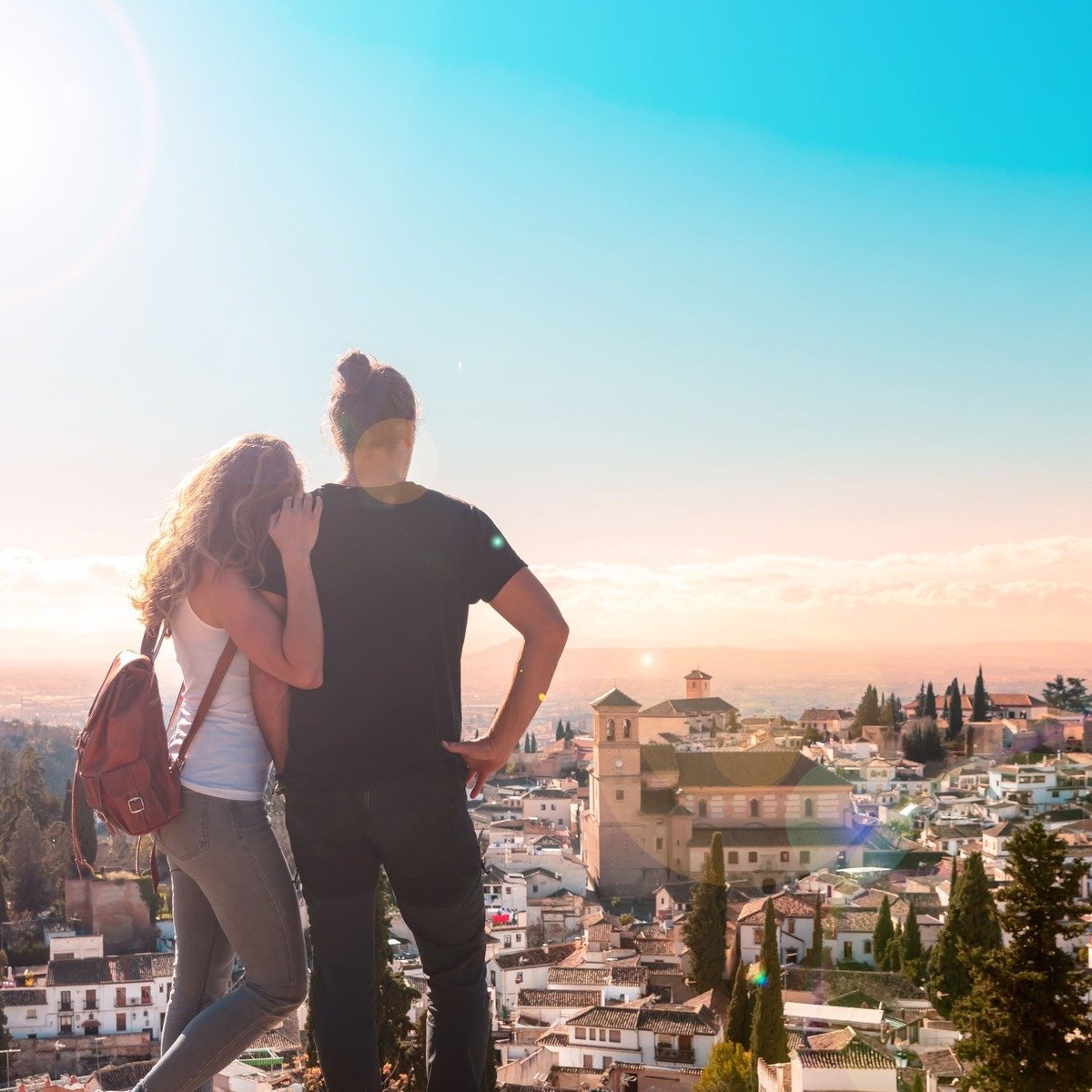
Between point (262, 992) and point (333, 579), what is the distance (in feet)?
2.76

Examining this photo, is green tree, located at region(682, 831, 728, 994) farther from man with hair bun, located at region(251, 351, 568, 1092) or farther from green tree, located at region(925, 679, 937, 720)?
green tree, located at region(925, 679, 937, 720)

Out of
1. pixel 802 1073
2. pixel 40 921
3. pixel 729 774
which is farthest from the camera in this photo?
pixel 729 774

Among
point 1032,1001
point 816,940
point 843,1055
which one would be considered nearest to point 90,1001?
point 816,940

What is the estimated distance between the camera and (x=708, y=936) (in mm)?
22359

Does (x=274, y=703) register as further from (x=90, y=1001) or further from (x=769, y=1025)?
(x=90, y=1001)

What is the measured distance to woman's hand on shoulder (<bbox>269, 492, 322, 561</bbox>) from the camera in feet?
7.09

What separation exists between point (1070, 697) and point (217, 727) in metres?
72.6

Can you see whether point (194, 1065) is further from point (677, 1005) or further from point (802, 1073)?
point (677, 1005)

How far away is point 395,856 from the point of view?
6.98ft

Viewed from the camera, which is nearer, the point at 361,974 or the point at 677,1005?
the point at 361,974

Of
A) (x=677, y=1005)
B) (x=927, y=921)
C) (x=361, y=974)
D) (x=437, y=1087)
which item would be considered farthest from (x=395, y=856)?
(x=927, y=921)

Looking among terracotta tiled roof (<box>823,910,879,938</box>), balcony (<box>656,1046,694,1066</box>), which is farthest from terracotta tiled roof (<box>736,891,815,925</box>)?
balcony (<box>656,1046,694,1066</box>)

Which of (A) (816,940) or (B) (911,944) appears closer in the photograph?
(B) (911,944)

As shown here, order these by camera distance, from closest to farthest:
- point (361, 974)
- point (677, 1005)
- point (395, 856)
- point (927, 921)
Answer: point (395, 856)
point (361, 974)
point (677, 1005)
point (927, 921)
